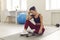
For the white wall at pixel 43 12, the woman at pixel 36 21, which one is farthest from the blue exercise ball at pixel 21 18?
the woman at pixel 36 21

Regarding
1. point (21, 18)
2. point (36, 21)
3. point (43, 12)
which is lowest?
point (21, 18)

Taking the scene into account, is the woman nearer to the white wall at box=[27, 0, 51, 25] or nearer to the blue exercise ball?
the white wall at box=[27, 0, 51, 25]

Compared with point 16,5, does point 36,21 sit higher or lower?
lower

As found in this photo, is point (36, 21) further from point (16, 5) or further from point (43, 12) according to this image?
point (16, 5)

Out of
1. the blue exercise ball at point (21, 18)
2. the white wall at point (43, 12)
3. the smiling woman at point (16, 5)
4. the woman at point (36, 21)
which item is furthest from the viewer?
the smiling woman at point (16, 5)

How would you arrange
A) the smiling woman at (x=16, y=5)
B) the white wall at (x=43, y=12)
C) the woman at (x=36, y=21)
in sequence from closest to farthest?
the woman at (x=36, y=21)
the white wall at (x=43, y=12)
the smiling woman at (x=16, y=5)

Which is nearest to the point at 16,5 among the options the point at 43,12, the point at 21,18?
the point at 21,18

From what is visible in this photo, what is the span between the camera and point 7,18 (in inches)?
292

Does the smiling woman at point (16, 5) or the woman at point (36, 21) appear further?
the smiling woman at point (16, 5)

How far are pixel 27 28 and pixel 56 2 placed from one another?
9.79ft

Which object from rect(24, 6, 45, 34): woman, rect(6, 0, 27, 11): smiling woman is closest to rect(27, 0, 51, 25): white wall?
rect(6, 0, 27, 11): smiling woman

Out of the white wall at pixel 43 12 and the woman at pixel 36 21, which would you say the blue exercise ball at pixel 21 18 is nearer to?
the white wall at pixel 43 12

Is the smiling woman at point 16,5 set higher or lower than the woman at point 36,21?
higher

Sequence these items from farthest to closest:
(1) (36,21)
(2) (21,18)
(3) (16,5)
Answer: (3) (16,5), (2) (21,18), (1) (36,21)
